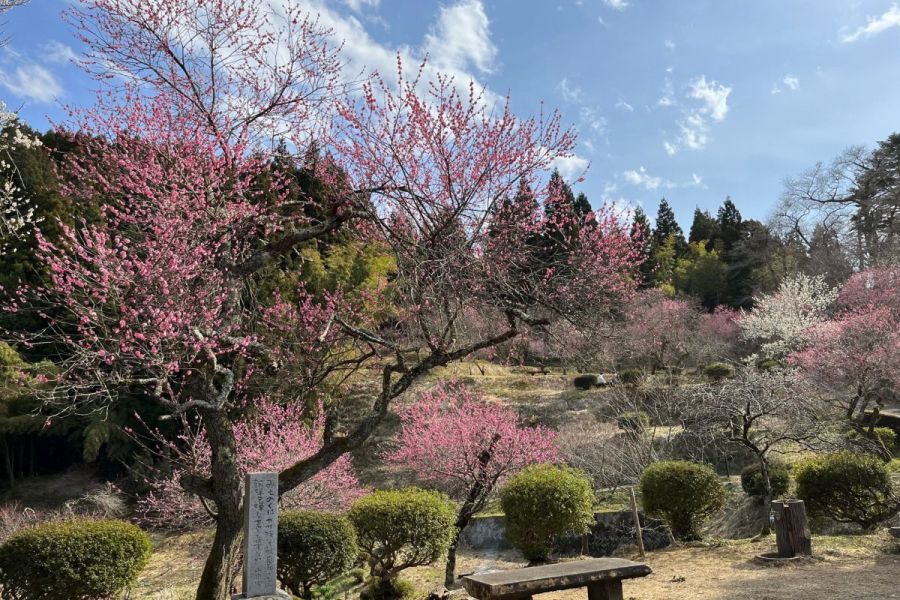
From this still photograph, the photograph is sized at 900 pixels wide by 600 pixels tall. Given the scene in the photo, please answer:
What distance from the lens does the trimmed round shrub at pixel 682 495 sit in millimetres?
8883

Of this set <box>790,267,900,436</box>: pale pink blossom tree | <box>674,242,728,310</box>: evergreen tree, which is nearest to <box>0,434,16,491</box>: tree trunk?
<box>790,267,900,436</box>: pale pink blossom tree

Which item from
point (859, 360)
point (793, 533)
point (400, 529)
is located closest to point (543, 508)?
point (400, 529)

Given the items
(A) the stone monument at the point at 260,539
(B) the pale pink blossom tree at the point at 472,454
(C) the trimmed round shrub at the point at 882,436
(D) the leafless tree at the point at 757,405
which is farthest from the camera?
(C) the trimmed round shrub at the point at 882,436

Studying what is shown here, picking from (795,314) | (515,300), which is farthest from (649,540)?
(795,314)

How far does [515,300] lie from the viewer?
5047 millimetres

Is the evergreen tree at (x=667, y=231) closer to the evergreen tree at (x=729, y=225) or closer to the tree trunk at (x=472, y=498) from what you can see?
the evergreen tree at (x=729, y=225)

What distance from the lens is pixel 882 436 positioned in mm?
13227

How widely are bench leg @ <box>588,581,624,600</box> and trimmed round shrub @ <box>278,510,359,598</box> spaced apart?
3.97 meters

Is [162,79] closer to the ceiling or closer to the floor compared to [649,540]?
closer to the ceiling

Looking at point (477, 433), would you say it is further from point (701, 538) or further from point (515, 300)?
point (515, 300)

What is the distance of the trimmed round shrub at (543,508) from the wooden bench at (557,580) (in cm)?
372

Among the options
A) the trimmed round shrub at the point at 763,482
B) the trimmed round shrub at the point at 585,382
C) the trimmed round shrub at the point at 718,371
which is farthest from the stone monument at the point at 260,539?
the trimmed round shrub at the point at 718,371

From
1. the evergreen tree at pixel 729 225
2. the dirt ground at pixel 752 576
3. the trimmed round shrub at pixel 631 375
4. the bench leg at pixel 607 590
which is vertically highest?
the evergreen tree at pixel 729 225

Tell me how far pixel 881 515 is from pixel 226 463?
8845mm
